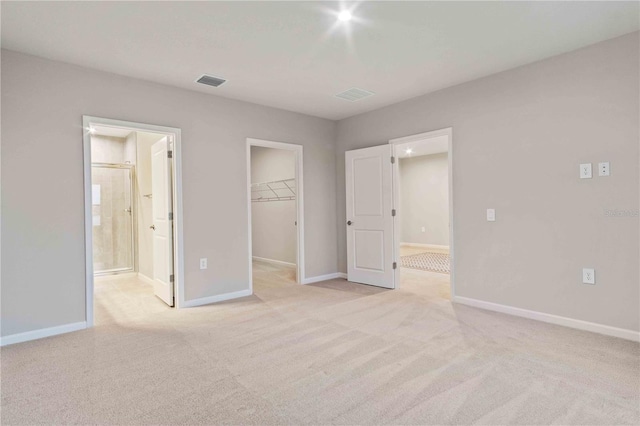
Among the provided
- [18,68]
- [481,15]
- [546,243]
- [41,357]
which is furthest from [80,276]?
[546,243]

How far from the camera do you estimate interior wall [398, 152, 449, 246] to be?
8.73 metres

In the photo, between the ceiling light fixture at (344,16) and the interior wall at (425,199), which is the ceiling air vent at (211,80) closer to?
the ceiling light fixture at (344,16)

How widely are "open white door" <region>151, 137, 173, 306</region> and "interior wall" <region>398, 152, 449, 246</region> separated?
654cm

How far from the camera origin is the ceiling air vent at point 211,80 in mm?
3578

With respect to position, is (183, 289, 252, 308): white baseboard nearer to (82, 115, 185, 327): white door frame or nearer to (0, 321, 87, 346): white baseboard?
(82, 115, 185, 327): white door frame

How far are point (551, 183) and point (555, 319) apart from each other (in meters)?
1.25

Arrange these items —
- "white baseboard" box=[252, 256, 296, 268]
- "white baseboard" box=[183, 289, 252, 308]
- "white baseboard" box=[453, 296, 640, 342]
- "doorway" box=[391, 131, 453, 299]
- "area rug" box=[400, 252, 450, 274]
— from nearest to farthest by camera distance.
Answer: "white baseboard" box=[453, 296, 640, 342]
"white baseboard" box=[183, 289, 252, 308]
"area rug" box=[400, 252, 450, 274]
"white baseboard" box=[252, 256, 296, 268]
"doorway" box=[391, 131, 453, 299]

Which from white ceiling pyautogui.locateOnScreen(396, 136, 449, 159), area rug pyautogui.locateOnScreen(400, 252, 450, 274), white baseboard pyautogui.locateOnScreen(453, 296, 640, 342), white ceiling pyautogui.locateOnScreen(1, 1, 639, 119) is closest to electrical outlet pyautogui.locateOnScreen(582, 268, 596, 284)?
white baseboard pyautogui.locateOnScreen(453, 296, 640, 342)

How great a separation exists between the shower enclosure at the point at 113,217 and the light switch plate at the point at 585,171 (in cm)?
636

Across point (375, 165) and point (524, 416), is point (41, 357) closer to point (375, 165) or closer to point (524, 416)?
point (524, 416)

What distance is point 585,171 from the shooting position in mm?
3000

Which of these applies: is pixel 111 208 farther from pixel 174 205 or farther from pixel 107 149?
pixel 174 205

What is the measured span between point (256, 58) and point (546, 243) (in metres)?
3.18

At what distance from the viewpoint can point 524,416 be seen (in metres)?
1.79
